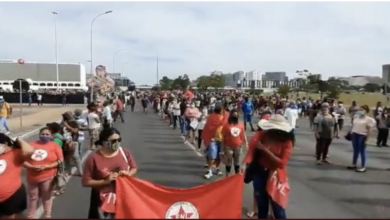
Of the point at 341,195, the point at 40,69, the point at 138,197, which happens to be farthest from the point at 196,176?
the point at 40,69

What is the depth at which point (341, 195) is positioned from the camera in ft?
29.3

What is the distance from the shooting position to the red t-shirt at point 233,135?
973 centimetres

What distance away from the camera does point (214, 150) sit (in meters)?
10.6

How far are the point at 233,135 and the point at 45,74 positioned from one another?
139 meters

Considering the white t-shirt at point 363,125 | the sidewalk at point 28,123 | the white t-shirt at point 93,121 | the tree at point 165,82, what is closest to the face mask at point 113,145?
the white t-shirt at point 363,125

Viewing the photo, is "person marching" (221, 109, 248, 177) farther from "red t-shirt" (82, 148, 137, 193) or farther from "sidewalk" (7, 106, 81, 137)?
"sidewalk" (7, 106, 81, 137)

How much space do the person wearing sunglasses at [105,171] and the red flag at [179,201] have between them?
10.0 inches

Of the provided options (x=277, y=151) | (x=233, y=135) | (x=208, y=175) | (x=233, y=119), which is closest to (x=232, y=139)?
(x=233, y=135)

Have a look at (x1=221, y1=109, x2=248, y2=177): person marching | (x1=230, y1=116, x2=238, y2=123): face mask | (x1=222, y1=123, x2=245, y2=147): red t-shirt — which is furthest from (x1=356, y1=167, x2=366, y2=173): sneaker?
(x1=230, y1=116, x2=238, y2=123): face mask

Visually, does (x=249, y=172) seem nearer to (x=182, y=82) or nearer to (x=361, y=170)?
(x=361, y=170)

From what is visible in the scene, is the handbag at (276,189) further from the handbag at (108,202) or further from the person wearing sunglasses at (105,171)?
the handbag at (108,202)

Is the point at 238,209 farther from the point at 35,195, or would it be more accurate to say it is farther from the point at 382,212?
the point at 382,212

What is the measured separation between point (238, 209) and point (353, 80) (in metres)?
131

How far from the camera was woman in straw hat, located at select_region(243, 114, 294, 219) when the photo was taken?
17.9ft
